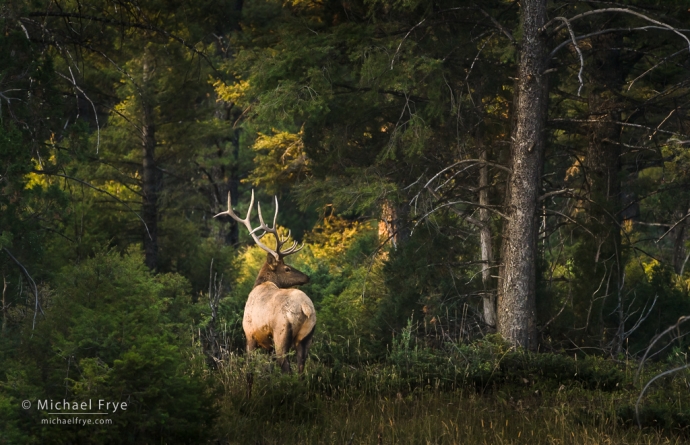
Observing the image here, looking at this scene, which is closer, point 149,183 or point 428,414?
point 428,414

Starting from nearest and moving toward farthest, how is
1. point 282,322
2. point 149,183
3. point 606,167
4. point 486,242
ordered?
point 282,322 → point 486,242 → point 606,167 → point 149,183

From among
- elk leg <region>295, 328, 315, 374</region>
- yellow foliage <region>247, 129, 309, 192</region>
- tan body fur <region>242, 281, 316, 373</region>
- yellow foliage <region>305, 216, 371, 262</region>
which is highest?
yellow foliage <region>247, 129, 309, 192</region>

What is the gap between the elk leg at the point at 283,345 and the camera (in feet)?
34.5

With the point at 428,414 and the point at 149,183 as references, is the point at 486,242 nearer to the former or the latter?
the point at 428,414

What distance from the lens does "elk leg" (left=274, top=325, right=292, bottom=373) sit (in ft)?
34.5

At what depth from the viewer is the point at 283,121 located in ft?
48.2

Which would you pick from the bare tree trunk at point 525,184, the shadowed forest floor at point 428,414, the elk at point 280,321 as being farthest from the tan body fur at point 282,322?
the bare tree trunk at point 525,184

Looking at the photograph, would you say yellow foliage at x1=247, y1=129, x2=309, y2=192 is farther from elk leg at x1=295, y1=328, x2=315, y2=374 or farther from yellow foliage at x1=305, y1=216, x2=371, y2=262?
elk leg at x1=295, y1=328, x2=315, y2=374

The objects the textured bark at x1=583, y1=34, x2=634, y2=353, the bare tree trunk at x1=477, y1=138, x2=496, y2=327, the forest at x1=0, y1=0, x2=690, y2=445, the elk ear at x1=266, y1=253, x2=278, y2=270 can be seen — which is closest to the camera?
the forest at x1=0, y1=0, x2=690, y2=445

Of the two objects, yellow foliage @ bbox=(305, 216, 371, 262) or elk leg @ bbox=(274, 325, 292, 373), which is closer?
elk leg @ bbox=(274, 325, 292, 373)

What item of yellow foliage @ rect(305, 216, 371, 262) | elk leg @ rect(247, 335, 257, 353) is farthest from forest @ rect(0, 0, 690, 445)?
yellow foliage @ rect(305, 216, 371, 262)

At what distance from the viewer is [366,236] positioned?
23.2m

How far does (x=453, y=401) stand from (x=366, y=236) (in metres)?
13.0

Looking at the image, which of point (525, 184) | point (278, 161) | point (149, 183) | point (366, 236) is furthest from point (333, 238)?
point (525, 184)
